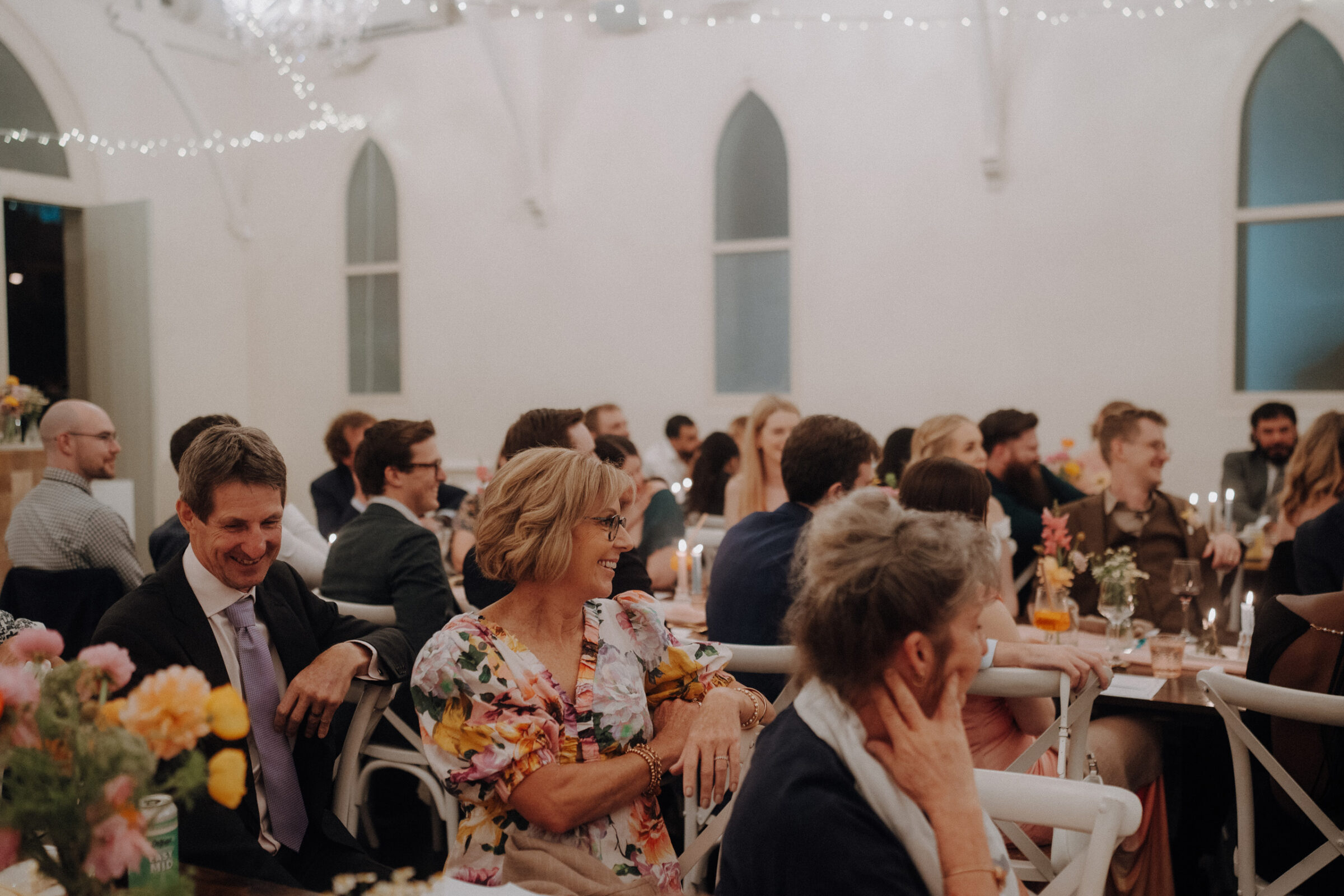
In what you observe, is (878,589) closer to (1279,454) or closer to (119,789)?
(119,789)

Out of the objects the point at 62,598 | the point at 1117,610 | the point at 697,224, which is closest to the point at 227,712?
the point at 1117,610

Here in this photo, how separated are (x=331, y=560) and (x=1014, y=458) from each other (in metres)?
3.39

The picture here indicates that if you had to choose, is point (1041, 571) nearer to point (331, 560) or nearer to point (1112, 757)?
point (1112, 757)

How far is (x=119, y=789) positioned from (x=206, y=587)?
1.07m

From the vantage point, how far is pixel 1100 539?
14.0 feet

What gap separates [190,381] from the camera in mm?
9102

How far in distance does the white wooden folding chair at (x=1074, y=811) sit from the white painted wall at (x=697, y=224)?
564cm

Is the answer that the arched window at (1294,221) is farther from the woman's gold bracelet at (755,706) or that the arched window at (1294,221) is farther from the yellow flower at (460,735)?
the yellow flower at (460,735)

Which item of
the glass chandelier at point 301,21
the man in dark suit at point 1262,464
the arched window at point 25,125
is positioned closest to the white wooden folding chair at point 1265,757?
the man in dark suit at point 1262,464

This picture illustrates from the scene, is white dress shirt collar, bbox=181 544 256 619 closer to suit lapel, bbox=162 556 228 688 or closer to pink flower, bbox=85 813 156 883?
suit lapel, bbox=162 556 228 688

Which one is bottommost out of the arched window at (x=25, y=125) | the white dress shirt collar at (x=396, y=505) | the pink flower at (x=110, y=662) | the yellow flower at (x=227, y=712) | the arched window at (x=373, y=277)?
the white dress shirt collar at (x=396, y=505)

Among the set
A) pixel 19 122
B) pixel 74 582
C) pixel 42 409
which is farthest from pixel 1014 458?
pixel 19 122

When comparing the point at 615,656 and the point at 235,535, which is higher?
the point at 235,535

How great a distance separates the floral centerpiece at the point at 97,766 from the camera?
3.54 ft
